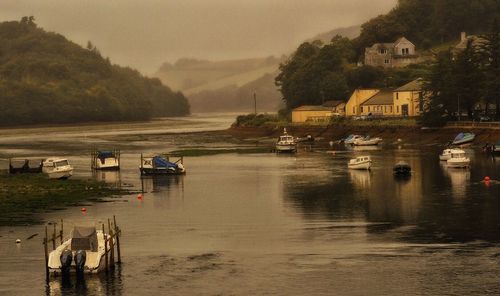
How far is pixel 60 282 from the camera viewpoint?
174ft

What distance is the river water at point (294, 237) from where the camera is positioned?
2056 inches

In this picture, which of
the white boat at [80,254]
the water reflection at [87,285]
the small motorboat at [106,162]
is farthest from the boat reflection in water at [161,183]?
the water reflection at [87,285]

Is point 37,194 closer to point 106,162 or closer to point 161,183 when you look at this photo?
point 161,183

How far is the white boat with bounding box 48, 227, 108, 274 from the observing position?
53812mm

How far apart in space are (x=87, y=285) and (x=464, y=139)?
111 metres

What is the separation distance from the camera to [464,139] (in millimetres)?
153250

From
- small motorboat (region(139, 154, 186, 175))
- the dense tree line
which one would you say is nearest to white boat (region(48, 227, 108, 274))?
small motorboat (region(139, 154, 186, 175))

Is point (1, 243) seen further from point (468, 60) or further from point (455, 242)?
point (468, 60)

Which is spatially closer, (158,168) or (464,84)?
(158,168)

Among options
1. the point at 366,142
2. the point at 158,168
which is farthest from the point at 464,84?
the point at 158,168

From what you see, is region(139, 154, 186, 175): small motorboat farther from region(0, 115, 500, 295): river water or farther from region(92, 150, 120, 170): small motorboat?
region(92, 150, 120, 170): small motorboat

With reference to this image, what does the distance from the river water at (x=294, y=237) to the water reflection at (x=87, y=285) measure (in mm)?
108

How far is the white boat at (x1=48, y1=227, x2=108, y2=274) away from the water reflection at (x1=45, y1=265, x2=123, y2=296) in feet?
1.64

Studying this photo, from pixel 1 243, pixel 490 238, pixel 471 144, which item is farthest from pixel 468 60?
pixel 1 243
